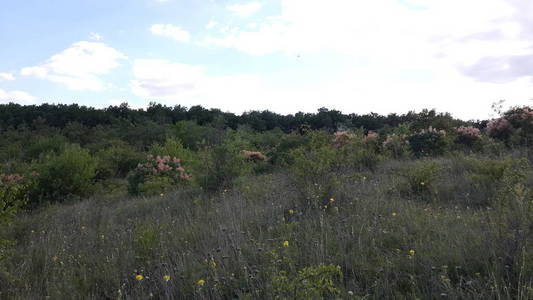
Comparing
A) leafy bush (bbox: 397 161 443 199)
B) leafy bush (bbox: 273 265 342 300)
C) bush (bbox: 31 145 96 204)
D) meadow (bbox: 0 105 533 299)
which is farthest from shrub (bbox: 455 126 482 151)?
leafy bush (bbox: 273 265 342 300)

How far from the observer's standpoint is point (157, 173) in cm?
1076

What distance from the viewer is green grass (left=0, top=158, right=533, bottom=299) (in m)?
2.78

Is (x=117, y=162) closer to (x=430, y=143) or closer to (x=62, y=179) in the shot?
(x=62, y=179)

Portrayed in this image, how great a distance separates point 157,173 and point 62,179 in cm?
256

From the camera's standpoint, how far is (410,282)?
9.21 feet

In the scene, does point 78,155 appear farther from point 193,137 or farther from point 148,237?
point 193,137

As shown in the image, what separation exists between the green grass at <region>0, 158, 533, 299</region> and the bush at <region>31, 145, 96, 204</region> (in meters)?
4.88

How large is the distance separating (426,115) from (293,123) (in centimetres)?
2573

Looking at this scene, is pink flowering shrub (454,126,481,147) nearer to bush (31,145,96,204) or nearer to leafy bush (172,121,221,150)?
bush (31,145,96,204)

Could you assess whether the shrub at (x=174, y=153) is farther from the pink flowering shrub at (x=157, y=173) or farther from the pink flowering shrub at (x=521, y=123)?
the pink flowering shrub at (x=521, y=123)

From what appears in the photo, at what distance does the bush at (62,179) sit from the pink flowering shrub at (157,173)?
1.32 meters

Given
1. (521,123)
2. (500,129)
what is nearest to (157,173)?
(500,129)

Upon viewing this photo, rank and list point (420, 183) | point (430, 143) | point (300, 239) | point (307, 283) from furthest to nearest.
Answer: point (430, 143), point (420, 183), point (300, 239), point (307, 283)

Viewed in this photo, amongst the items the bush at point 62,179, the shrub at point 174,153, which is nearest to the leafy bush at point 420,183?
the shrub at point 174,153
